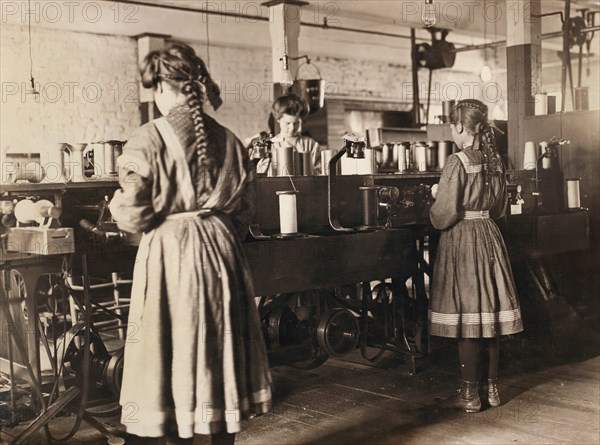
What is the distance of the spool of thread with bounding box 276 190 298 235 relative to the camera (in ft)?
12.9

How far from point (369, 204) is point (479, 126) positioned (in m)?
0.86

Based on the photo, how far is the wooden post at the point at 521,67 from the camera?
260 inches

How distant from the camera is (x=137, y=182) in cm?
251

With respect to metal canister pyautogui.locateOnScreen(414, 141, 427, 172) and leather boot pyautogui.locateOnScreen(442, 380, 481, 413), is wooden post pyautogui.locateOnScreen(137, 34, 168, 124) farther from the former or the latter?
leather boot pyautogui.locateOnScreen(442, 380, 481, 413)

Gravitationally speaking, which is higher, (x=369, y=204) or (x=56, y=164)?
(x=56, y=164)

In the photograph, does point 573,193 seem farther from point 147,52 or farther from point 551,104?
point 147,52

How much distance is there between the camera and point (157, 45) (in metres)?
9.27

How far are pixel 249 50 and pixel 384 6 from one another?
242 centimetres

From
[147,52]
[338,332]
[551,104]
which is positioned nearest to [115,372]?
[338,332]

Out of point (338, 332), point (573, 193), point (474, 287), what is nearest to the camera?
point (474, 287)

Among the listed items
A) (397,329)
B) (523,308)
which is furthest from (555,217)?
(397,329)

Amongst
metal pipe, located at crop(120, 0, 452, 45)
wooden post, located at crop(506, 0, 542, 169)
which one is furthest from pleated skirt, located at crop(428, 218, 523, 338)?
metal pipe, located at crop(120, 0, 452, 45)

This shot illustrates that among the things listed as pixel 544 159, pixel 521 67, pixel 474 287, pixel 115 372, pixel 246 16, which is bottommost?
pixel 115 372

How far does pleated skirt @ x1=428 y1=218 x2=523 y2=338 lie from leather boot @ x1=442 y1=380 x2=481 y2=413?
10.8 inches
